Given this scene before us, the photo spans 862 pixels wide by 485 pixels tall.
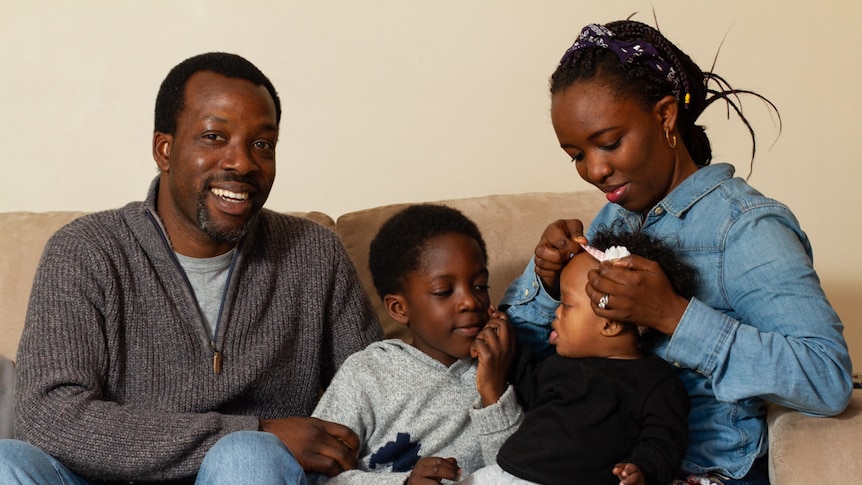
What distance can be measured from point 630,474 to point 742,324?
306 millimetres

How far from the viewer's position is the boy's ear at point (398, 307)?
1.97 meters

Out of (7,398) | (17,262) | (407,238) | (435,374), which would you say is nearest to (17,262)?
(17,262)

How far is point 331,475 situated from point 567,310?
0.50 metres

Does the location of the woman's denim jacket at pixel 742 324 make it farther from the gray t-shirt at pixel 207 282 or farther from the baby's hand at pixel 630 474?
the gray t-shirt at pixel 207 282

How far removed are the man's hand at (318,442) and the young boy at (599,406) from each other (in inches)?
8.9

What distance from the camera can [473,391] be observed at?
190 centimetres

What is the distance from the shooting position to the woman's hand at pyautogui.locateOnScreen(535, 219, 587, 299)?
1765 millimetres

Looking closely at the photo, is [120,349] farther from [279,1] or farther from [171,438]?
[279,1]

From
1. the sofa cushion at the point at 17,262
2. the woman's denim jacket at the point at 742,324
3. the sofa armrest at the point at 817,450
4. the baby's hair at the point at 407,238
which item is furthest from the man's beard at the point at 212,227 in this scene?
the sofa armrest at the point at 817,450

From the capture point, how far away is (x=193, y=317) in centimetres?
192

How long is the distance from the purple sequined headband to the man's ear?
0.83 metres

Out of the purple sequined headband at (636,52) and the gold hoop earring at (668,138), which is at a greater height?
the purple sequined headband at (636,52)

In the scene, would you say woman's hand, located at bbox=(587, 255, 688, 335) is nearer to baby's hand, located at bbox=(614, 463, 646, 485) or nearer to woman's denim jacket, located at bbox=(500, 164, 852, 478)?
woman's denim jacket, located at bbox=(500, 164, 852, 478)

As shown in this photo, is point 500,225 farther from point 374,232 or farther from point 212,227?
point 212,227
